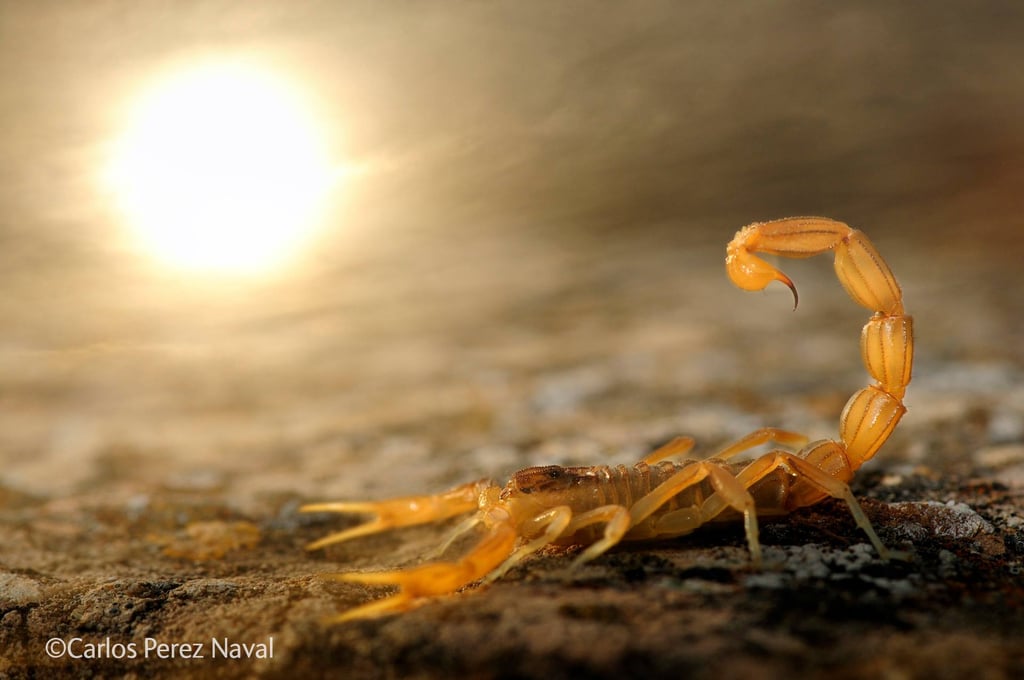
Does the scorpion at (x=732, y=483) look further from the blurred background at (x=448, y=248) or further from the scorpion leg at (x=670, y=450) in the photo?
the blurred background at (x=448, y=248)

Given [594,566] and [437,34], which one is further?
[437,34]

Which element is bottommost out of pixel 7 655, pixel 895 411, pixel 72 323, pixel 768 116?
pixel 7 655

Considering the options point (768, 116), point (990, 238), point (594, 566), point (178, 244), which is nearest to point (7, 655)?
point (594, 566)

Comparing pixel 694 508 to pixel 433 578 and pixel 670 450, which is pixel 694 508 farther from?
pixel 433 578

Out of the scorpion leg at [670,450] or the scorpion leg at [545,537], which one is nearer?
the scorpion leg at [545,537]

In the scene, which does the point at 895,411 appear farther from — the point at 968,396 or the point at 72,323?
the point at 72,323

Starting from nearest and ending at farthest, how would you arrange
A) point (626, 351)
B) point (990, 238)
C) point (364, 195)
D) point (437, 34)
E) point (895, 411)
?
point (895, 411) < point (437, 34) < point (364, 195) < point (626, 351) < point (990, 238)

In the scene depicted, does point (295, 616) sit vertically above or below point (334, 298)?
below

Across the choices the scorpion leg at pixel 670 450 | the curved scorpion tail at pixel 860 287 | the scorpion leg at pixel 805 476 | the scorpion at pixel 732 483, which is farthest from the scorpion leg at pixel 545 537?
the curved scorpion tail at pixel 860 287

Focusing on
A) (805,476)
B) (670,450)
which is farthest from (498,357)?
(805,476)
